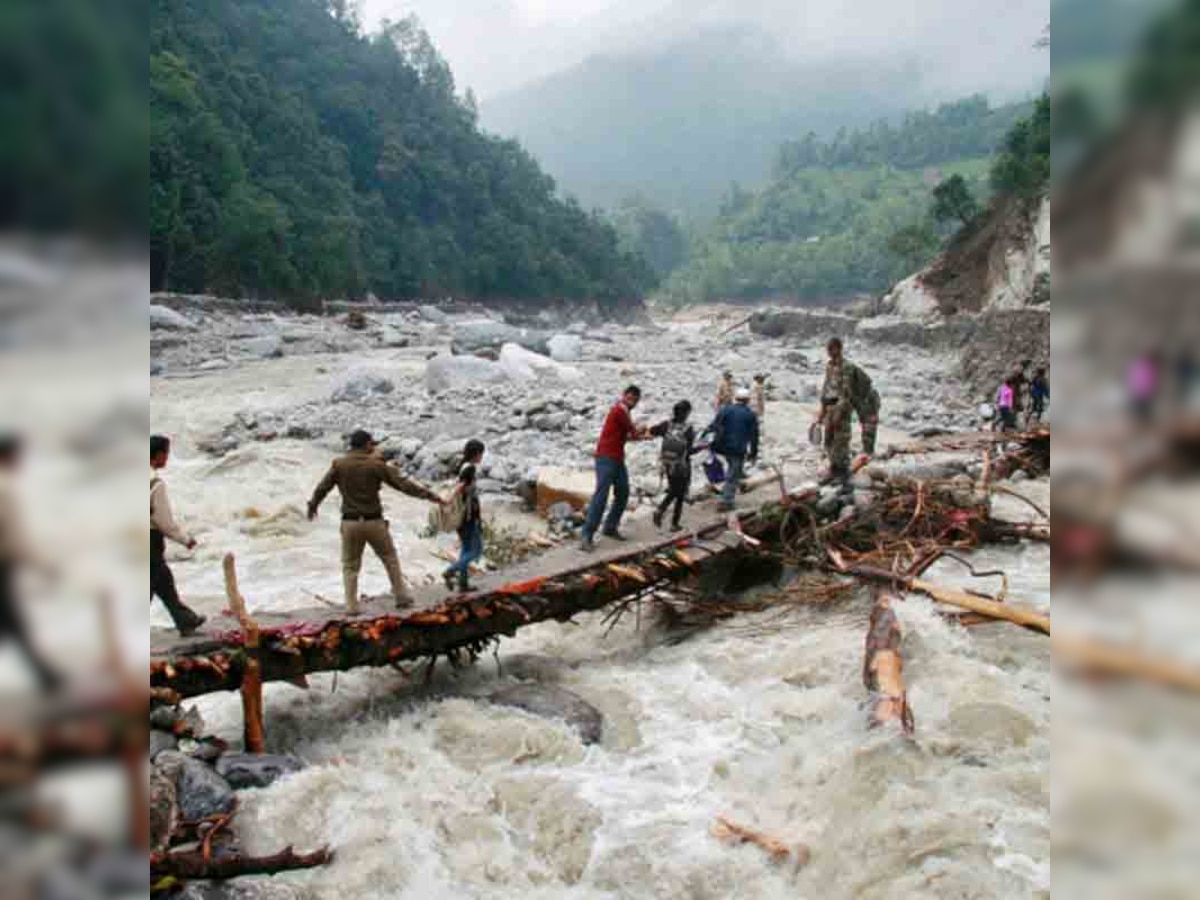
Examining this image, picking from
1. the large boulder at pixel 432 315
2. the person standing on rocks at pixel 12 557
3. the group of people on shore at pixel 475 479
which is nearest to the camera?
the person standing on rocks at pixel 12 557

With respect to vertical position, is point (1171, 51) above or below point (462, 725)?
above

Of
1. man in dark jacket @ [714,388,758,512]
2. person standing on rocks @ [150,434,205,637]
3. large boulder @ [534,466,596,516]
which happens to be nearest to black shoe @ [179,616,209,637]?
person standing on rocks @ [150,434,205,637]

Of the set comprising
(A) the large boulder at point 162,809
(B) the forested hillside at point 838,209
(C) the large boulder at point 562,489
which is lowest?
(A) the large boulder at point 162,809

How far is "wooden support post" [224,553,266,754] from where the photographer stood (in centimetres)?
518

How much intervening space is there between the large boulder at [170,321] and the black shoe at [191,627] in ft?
74.4

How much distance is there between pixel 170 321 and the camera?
26.6m

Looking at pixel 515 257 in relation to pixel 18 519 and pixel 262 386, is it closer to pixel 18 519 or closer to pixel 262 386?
pixel 262 386

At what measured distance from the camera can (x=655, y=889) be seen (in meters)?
4.23

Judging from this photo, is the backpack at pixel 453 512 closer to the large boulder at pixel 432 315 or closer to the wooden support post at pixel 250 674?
the wooden support post at pixel 250 674

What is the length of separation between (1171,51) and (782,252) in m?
97.2

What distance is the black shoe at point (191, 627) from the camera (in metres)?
5.29

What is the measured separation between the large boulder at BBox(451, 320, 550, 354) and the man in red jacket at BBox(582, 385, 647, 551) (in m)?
18.7

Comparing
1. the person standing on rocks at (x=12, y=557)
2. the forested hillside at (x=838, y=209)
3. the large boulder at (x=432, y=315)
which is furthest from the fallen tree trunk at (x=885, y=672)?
the forested hillside at (x=838, y=209)

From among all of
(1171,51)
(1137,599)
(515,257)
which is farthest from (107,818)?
(515,257)
